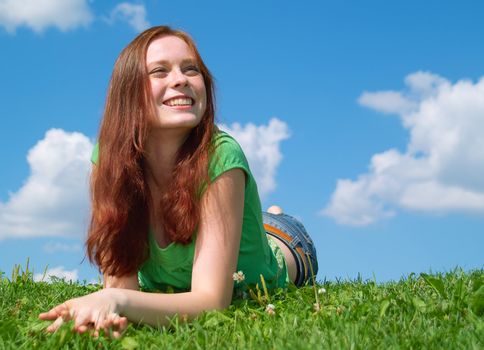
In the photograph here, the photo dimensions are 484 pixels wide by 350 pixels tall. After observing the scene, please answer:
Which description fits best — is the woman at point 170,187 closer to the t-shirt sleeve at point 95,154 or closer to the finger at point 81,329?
the t-shirt sleeve at point 95,154

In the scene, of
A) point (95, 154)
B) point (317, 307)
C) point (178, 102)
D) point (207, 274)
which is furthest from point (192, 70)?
point (317, 307)

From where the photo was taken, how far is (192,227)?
523cm

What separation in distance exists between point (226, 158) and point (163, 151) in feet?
1.98

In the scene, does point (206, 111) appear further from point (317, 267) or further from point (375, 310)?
point (317, 267)

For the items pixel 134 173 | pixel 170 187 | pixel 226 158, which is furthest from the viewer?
pixel 134 173

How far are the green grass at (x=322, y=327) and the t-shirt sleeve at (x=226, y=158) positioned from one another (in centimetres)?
101

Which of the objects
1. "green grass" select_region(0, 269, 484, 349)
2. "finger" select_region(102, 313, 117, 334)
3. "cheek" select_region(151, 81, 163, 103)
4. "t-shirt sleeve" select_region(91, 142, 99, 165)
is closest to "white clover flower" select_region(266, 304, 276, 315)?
"green grass" select_region(0, 269, 484, 349)

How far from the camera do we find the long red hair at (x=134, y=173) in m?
5.27

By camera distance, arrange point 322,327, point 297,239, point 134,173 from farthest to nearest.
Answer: point 297,239, point 134,173, point 322,327

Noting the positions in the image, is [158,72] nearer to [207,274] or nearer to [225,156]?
[225,156]

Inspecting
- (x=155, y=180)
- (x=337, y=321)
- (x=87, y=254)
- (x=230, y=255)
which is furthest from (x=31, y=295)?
(x=337, y=321)

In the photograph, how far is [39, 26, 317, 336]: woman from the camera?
16.9 ft

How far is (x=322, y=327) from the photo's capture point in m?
4.20

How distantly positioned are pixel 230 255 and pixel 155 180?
996 mm
